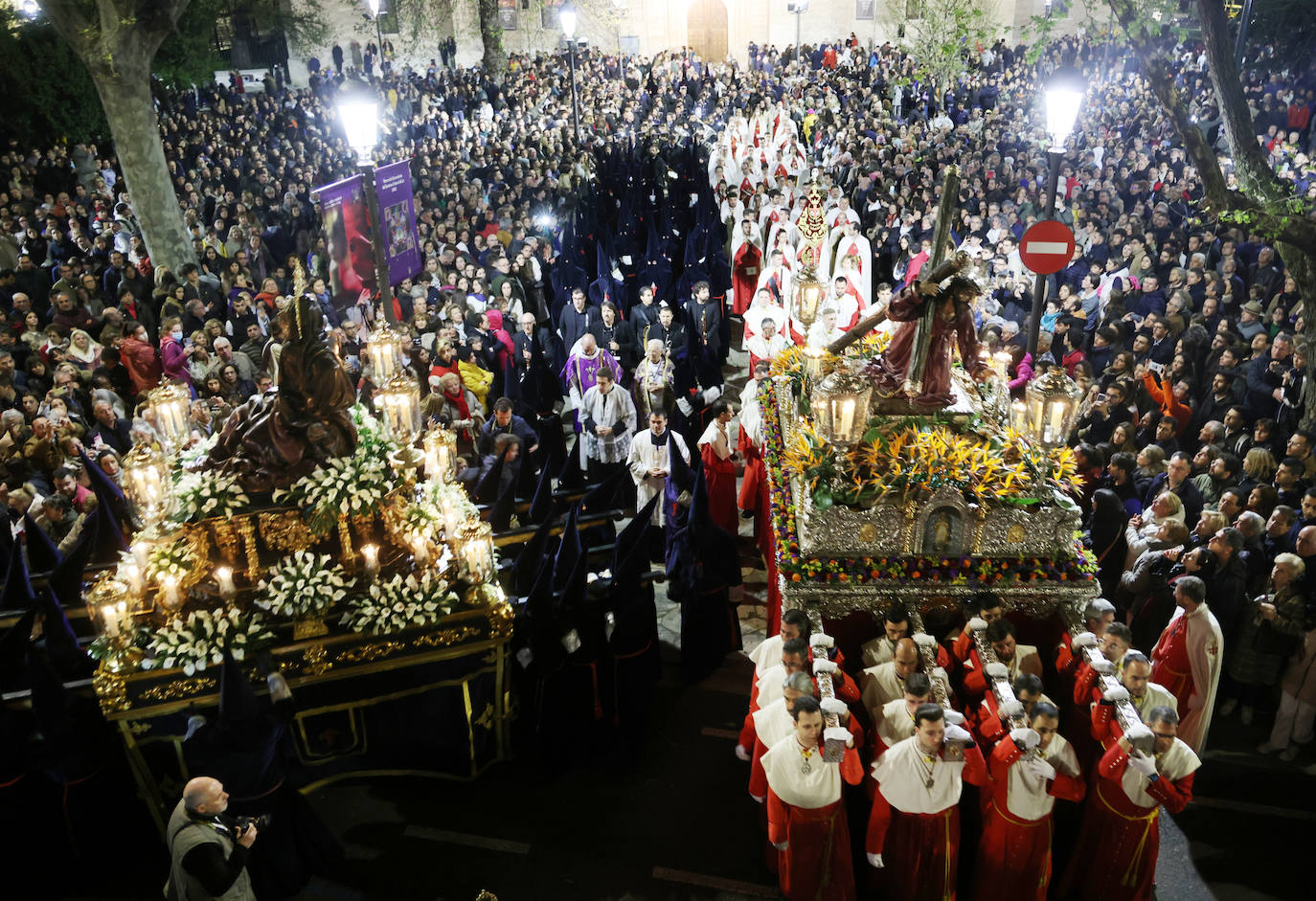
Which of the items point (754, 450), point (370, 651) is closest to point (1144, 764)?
point (370, 651)

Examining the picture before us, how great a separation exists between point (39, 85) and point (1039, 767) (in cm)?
2776

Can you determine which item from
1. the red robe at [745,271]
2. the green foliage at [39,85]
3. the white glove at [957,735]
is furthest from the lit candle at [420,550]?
the green foliage at [39,85]

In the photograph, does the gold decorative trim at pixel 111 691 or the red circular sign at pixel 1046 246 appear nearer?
the gold decorative trim at pixel 111 691

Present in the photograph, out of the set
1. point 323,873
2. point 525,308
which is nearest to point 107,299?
point 525,308

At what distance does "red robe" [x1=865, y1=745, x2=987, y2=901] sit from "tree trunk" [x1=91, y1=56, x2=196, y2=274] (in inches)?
588

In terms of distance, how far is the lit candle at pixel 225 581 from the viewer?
264 inches

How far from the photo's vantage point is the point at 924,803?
5395 mm

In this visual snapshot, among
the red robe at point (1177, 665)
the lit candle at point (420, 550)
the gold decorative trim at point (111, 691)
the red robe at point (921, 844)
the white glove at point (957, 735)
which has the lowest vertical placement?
the red robe at point (921, 844)

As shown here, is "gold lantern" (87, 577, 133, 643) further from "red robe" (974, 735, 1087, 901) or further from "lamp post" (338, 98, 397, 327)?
"red robe" (974, 735, 1087, 901)

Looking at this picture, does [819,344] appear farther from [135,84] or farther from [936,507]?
[135,84]

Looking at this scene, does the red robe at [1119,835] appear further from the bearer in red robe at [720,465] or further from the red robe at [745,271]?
the red robe at [745,271]

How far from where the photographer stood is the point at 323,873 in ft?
20.5

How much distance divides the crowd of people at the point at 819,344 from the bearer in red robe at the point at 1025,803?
0.07 ft

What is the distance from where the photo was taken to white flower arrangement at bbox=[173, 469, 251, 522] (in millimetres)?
6637
